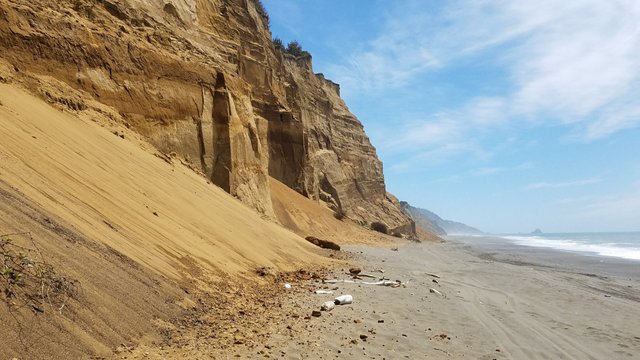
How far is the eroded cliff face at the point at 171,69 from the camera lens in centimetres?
1238

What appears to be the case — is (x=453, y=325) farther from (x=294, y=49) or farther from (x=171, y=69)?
(x=294, y=49)

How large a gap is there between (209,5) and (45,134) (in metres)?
17.3

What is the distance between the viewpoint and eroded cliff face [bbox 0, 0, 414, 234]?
12.4 metres

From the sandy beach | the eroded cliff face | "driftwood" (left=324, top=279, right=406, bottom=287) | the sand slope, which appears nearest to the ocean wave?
the sandy beach

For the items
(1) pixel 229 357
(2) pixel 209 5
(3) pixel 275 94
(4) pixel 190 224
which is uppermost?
(2) pixel 209 5

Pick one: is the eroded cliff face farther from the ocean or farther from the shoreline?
the ocean

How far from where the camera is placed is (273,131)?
31562mm

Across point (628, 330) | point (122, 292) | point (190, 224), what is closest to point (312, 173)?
point (190, 224)

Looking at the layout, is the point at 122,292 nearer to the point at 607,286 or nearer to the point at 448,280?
the point at 448,280

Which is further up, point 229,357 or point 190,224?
point 190,224

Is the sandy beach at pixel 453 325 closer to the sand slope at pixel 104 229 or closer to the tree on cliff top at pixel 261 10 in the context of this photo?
the sand slope at pixel 104 229

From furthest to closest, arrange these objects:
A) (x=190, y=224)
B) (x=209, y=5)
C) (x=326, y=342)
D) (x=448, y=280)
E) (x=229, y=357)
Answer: (x=209, y=5) → (x=448, y=280) → (x=190, y=224) → (x=326, y=342) → (x=229, y=357)

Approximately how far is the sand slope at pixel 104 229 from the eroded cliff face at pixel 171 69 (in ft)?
6.21

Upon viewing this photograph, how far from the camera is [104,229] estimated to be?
249 inches
